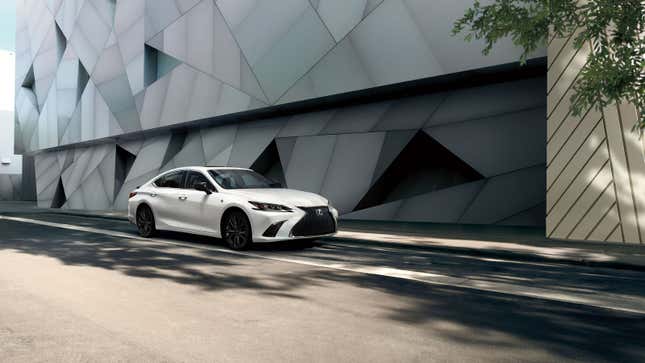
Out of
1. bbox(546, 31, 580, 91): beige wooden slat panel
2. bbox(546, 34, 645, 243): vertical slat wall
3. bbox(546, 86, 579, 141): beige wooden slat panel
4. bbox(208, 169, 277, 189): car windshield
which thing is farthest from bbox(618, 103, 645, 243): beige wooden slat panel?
bbox(208, 169, 277, 189): car windshield

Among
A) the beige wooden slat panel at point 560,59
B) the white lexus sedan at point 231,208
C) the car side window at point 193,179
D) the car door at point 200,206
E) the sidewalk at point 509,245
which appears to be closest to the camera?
the sidewalk at point 509,245

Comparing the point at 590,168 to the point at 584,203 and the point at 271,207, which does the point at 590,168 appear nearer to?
the point at 584,203

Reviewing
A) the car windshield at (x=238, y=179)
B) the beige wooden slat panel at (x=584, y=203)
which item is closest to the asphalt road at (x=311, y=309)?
the car windshield at (x=238, y=179)

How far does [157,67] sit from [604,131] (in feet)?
69.9

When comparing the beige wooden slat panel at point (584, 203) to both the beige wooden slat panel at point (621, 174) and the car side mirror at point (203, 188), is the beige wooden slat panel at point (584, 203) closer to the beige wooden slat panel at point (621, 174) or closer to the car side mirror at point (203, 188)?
the beige wooden slat panel at point (621, 174)

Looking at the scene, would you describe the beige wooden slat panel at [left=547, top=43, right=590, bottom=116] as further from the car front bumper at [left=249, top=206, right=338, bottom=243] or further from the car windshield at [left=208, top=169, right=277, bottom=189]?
the car windshield at [left=208, top=169, right=277, bottom=189]

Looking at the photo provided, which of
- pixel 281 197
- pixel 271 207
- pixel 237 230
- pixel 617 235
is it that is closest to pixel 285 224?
pixel 271 207

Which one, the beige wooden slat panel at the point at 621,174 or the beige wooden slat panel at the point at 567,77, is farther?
the beige wooden slat panel at the point at 567,77

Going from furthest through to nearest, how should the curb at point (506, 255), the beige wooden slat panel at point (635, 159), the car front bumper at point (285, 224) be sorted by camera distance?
the beige wooden slat panel at point (635, 159)
the car front bumper at point (285, 224)
the curb at point (506, 255)

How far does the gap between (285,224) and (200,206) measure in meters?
2.02

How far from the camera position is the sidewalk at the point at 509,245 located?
7.57 meters

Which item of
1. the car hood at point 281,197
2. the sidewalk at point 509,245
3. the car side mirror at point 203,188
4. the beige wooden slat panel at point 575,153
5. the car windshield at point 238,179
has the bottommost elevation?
the sidewalk at point 509,245

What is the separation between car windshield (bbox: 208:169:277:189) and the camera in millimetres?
9547

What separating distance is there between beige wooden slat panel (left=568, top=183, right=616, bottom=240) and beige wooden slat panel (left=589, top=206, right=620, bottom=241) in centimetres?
8
